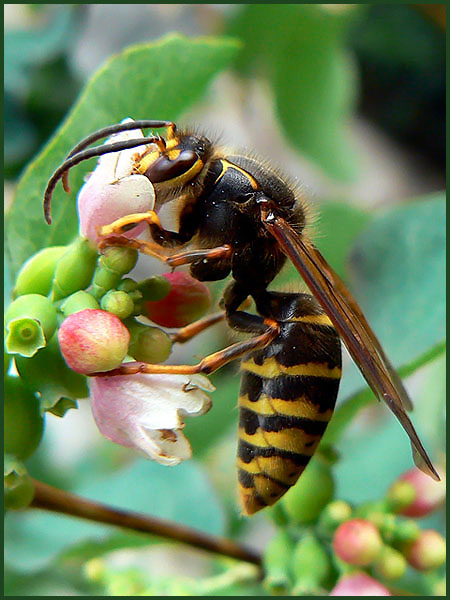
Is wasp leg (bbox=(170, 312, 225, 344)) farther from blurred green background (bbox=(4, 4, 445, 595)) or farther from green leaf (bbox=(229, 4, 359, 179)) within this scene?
green leaf (bbox=(229, 4, 359, 179))

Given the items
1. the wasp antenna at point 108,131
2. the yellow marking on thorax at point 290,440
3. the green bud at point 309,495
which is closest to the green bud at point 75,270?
the wasp antenna at point 108,131

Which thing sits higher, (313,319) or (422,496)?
(313,319)

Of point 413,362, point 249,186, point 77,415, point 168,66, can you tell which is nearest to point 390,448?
point 413,362

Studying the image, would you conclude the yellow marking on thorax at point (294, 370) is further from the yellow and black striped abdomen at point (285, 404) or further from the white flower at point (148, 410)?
the white flower at point (148, 410)

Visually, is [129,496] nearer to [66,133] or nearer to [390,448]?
[390,448]

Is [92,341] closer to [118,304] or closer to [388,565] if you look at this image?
[118,304]

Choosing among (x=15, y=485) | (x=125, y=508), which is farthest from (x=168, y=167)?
(x=125, y=508)
